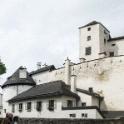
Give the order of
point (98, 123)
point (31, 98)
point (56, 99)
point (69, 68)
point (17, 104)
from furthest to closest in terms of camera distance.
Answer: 1. point (69, 68)
2. point (17, 104)
3. point (31, 98)
4. point (56, 99)
5. point (98, 123)

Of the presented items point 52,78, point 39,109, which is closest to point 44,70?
point 52,78

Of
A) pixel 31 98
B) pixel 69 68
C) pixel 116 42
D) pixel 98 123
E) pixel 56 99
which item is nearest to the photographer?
pixel 98 123

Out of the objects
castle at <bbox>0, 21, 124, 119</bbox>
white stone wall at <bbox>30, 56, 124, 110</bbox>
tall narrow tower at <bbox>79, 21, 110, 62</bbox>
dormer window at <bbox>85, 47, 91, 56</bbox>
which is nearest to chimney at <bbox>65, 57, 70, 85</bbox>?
castle at <bbox>0, 21, 124, 119</bbox>

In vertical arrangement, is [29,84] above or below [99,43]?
below

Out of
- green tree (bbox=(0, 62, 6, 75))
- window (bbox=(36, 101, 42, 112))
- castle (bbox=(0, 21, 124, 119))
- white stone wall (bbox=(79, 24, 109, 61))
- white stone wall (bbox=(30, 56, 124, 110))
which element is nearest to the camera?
green tree (bbox=(0, 62, 6, 75))

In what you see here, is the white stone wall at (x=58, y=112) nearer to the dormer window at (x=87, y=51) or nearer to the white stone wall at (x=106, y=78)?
the white stone wall at (x=106, y=78)

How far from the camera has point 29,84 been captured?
67.4 m

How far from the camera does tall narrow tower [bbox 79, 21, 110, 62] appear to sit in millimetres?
69625

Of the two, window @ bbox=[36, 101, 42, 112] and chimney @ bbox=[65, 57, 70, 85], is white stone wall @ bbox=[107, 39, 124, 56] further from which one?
window @ bbox=[36, 101, 42, 112]

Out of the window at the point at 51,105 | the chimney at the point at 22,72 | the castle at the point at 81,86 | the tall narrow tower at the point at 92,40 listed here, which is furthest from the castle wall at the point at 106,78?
the chimney at the point at 22,72

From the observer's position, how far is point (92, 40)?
70625 millimetres

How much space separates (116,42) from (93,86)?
1441 cm

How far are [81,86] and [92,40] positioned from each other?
1317 centimetres

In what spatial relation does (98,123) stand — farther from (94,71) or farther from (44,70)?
(44,70)
